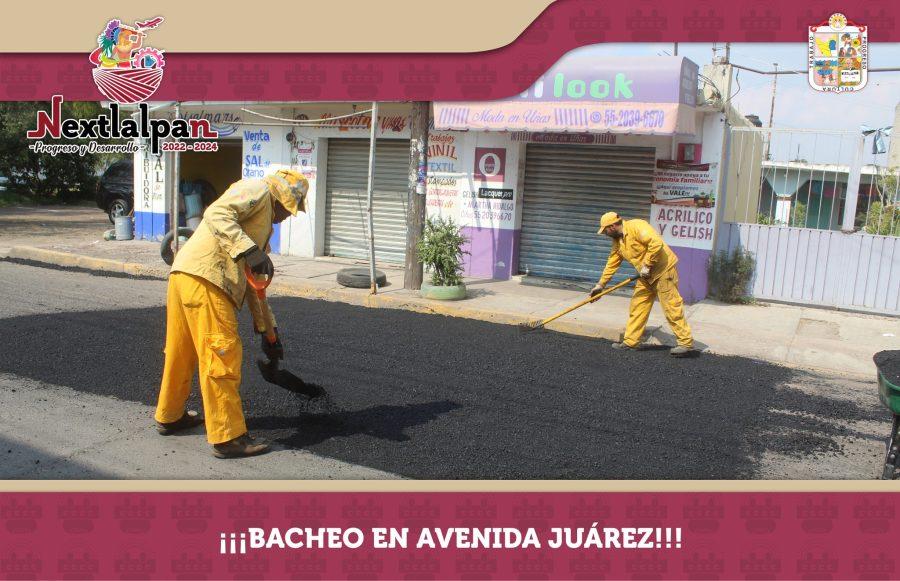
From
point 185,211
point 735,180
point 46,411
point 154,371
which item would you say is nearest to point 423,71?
point 154,371

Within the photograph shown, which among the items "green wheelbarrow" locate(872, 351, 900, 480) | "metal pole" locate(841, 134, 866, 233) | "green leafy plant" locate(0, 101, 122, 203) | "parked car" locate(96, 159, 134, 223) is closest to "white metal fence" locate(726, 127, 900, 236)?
"metal pole" locate(841, 134, 866, 233)

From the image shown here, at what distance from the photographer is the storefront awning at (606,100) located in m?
9.56

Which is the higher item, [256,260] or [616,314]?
[256,260]

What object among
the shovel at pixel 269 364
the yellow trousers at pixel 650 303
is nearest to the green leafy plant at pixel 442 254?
the yellow trousers at pixel 650 303

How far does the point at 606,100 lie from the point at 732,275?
9.95 ft

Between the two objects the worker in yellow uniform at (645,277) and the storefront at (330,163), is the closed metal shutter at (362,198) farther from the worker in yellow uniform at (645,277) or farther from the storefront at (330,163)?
the worker in yellow uniform at (645,277)

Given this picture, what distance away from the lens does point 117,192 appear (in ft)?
60.3

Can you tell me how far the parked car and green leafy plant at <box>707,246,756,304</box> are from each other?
13660mm

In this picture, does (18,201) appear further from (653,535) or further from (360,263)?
(653,535)

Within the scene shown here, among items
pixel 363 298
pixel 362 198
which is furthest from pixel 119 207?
pixel 363 298

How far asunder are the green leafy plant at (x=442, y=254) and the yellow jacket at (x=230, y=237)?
5460 mm

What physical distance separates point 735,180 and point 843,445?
6.79 meters

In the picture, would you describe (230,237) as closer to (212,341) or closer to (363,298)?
(212,341)

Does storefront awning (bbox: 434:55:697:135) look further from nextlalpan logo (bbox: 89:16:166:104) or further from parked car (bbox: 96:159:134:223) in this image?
parked car (bbox: 96:159:134:223)
